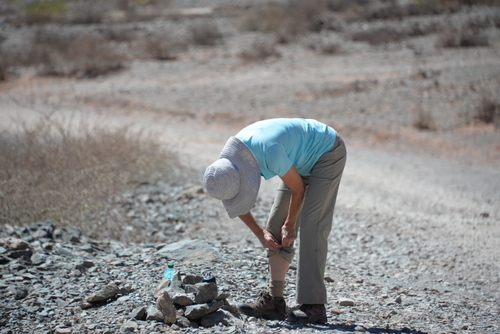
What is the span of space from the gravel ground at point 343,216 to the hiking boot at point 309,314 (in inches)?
2.5

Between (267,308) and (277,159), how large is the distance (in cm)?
109

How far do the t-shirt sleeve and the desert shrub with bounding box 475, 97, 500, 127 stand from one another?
888 cm

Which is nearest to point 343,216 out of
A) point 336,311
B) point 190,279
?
point 336,311

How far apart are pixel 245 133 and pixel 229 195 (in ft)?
1.16

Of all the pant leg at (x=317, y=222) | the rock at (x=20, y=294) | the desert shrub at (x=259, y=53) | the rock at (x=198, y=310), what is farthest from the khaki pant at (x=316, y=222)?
the desert shrub at (x=259, y=53)

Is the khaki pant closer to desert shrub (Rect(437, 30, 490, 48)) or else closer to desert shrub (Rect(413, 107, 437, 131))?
desert shrub (Rect(413, 107, 437, 131))

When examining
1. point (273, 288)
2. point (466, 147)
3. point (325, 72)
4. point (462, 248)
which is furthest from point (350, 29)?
point (273, 288)

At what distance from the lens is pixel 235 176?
306 centimetres

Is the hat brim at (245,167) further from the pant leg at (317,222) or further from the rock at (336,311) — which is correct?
the rock at (336,311)

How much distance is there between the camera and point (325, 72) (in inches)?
601

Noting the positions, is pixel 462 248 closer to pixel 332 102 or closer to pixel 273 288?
pixel 273 288

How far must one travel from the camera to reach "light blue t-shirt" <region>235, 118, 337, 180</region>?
3061 millimetres

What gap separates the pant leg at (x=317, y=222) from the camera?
341 centimetres

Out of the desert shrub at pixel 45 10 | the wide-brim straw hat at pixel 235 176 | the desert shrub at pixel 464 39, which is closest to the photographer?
the wide-brim straw hat at pixel 235 176
